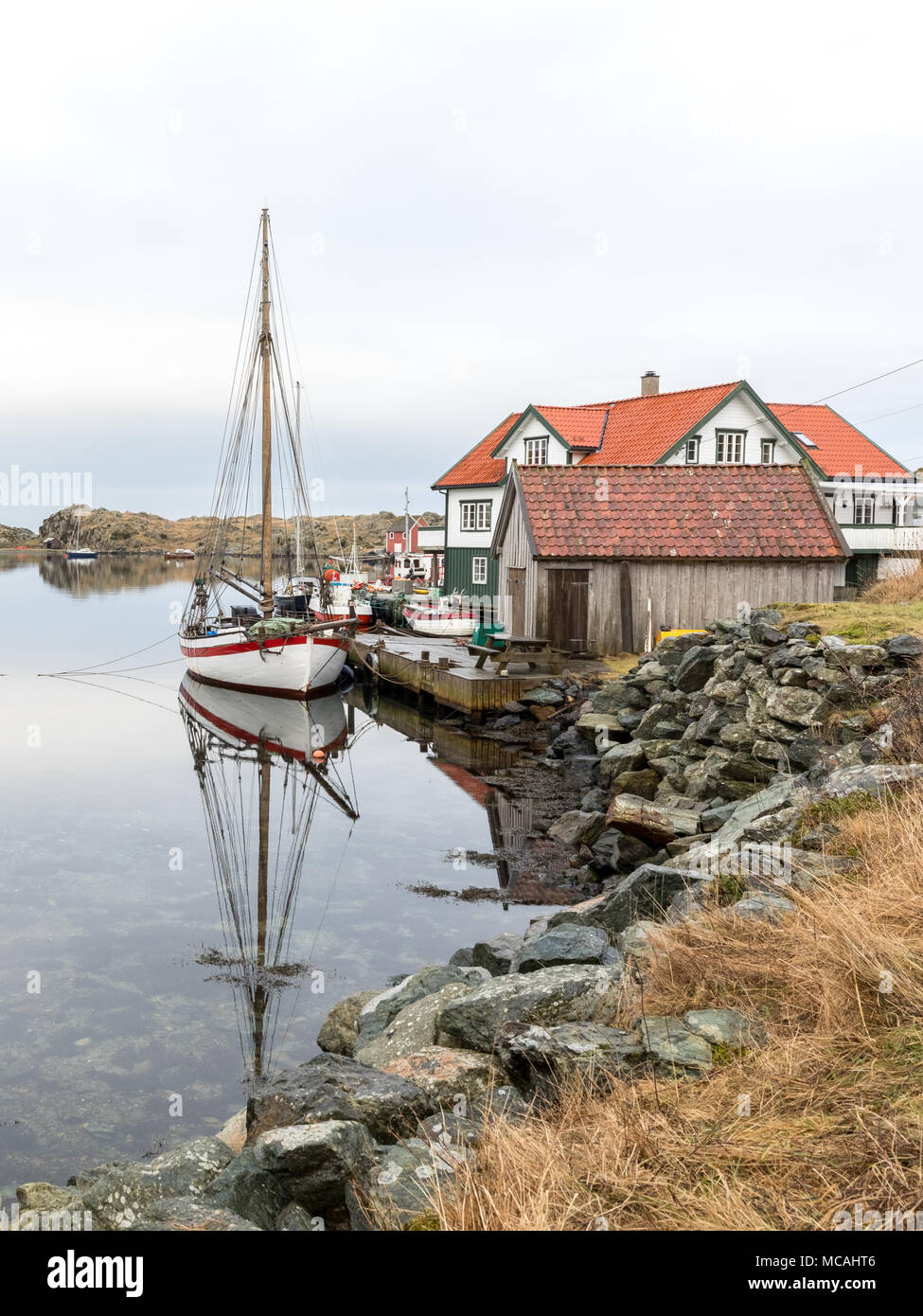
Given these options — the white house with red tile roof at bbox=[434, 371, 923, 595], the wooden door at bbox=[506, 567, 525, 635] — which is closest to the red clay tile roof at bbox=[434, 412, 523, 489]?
the white house with red tile roof at bbox=[434, 371, 923, 595]

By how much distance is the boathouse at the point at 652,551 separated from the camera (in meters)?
26.1

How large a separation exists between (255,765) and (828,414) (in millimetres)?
33356

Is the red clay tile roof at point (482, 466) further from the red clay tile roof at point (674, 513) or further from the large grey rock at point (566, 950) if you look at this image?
the large grey rock at point (566, 950)

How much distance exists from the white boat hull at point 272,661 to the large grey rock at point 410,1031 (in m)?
24.0

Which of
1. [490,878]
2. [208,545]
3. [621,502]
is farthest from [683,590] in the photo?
[208,545]

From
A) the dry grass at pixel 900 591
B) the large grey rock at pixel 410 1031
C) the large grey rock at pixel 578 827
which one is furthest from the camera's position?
the dry grass at pixel 900 591

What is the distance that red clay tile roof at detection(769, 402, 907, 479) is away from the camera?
4250cm

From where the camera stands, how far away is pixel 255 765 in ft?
78.2

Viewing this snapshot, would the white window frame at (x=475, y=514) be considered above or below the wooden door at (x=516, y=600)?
above

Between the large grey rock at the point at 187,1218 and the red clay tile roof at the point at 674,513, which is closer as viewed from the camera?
the large grey rock at the point at 187,1218

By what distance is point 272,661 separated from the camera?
3216cm

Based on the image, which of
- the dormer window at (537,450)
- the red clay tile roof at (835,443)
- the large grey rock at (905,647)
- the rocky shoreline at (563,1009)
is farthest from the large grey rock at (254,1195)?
the red clay tile roof at (835,443)
